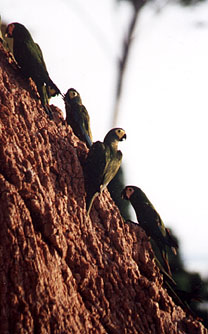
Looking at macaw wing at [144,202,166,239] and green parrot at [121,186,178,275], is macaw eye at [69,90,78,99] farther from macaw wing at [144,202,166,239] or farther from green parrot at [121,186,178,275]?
macaw wing at [144,202,166,239]

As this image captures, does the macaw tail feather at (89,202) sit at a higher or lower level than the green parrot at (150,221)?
higher

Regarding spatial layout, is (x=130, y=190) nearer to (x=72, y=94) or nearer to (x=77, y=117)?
(x=77, y=117)

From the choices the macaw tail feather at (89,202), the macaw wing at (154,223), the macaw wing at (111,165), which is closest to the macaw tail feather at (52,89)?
the macaw wing at (111,165)

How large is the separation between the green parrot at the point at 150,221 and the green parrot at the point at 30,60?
81 cm

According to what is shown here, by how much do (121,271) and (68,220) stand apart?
0.46m

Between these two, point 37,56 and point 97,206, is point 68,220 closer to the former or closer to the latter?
point 97,206

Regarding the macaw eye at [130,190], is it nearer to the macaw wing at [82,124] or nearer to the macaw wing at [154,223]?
the macaw wing at [154,223]

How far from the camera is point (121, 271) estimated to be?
8.42 ft

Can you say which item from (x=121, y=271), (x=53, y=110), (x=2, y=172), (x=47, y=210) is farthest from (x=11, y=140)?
(x=121, y=271)

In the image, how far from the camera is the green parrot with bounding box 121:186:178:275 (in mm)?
2912

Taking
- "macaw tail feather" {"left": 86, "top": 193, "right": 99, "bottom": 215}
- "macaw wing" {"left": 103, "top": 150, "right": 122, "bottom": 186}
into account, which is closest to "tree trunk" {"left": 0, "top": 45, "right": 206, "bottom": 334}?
"macaw tail feather" {"left": 86, "top": 193, "right": 99, "bottom": 215}

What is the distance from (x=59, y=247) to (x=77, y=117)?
1081 millimetres

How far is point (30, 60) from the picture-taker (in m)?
2.82

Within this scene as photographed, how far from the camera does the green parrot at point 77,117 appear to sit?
9.91ft
